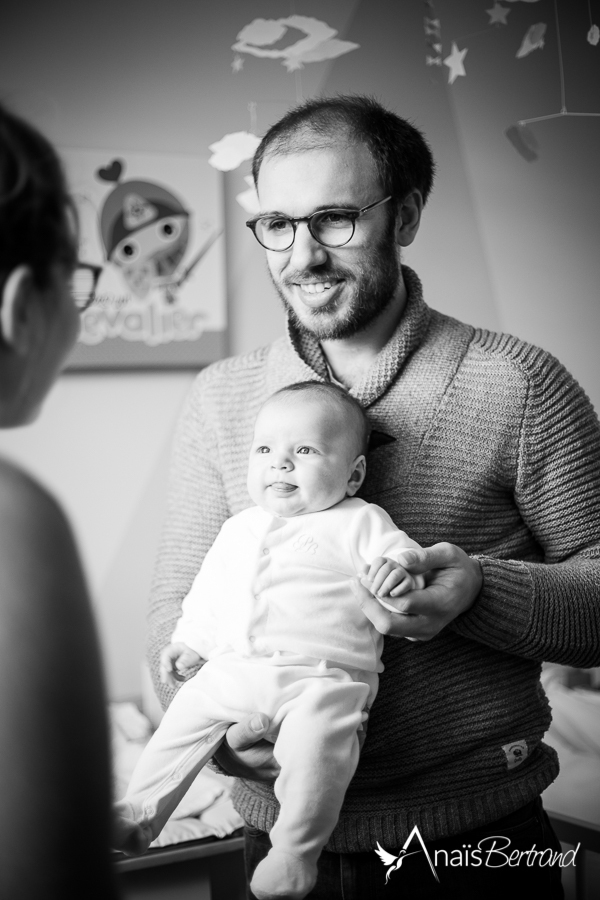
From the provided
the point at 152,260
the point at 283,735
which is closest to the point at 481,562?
the point at 283,735

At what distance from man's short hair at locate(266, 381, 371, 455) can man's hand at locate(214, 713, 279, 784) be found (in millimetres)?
409

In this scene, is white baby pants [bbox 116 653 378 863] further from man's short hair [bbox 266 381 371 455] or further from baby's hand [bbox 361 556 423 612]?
man's short hair [bbox 266 381 371 455]

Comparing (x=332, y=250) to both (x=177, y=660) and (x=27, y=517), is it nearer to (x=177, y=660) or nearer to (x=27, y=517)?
(x=177, y=660)

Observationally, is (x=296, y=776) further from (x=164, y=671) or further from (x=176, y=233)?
(x=176, y=233)

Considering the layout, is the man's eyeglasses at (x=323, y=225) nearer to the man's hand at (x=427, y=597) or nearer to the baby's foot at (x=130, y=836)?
the man's hand at (x=427, y=597)

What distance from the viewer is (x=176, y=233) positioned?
264cm

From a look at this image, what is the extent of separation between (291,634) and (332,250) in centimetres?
58

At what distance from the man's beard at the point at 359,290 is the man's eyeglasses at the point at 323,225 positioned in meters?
0.04

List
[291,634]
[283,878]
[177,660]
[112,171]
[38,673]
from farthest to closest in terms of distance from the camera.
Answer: [112,171], [177,660], [291,634], [283,878], [38,673]

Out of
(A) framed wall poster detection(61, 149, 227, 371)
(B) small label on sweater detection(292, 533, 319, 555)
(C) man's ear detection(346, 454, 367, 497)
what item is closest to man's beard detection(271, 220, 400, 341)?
(C) man's ear detection(346, 454, 367, 497)

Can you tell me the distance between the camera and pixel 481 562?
1157 mm

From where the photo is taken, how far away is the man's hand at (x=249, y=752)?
106 centimetres

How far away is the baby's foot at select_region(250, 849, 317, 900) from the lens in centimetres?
97

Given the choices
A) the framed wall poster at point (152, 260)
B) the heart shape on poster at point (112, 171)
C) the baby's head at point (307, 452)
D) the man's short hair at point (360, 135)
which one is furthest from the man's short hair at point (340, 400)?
the heart shape on poster at point (112, 171)
